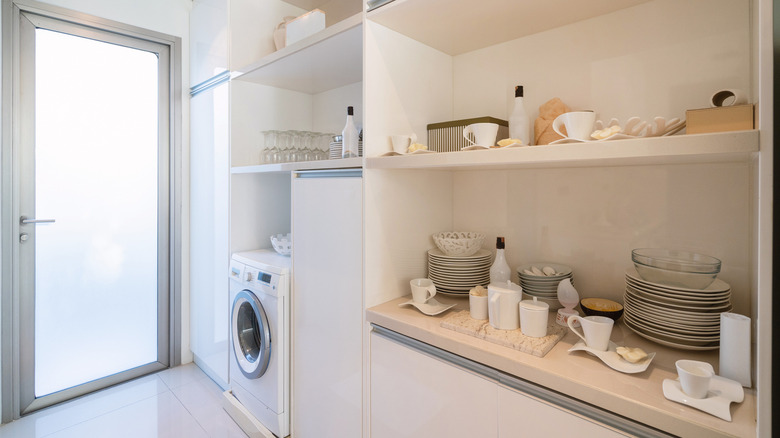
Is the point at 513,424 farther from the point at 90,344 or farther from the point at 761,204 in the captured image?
the point at 90,344

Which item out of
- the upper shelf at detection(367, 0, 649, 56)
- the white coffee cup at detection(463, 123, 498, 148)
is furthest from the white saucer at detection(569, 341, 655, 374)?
the upper shelf at detection(367, 0, 649, 56)

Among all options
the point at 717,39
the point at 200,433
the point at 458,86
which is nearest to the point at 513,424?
the point at 717,39

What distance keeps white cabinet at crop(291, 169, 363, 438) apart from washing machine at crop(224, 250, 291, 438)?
57 millimetres

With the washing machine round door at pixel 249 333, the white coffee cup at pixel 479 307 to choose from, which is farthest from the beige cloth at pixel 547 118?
the washing machine round door at pixel 249 333

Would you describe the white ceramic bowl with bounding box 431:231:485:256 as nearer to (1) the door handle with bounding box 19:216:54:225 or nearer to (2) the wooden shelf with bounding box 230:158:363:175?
(2) the wooden shelf with bounding box 230:158:363:175

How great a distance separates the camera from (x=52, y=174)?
2297mm

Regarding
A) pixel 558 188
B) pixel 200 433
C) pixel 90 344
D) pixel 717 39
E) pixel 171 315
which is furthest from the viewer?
pixel 171 315

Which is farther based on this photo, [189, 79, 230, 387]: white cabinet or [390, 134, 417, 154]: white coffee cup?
[189, 79, 230, 387]: white cabinet

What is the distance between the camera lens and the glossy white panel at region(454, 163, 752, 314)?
1078 mm

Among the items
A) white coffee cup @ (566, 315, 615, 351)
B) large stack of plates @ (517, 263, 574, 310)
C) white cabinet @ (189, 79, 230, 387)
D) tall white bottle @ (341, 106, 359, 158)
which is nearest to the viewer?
white coffee cup @ (566, 315, 615, 351)

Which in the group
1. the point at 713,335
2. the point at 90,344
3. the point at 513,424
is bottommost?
the point at 90,344

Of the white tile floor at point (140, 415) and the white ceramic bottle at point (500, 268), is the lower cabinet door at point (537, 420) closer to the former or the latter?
the white ceramic bottle at point (500, 268)

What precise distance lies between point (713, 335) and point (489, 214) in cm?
83

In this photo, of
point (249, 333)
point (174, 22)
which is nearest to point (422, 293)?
point (249, 333)
